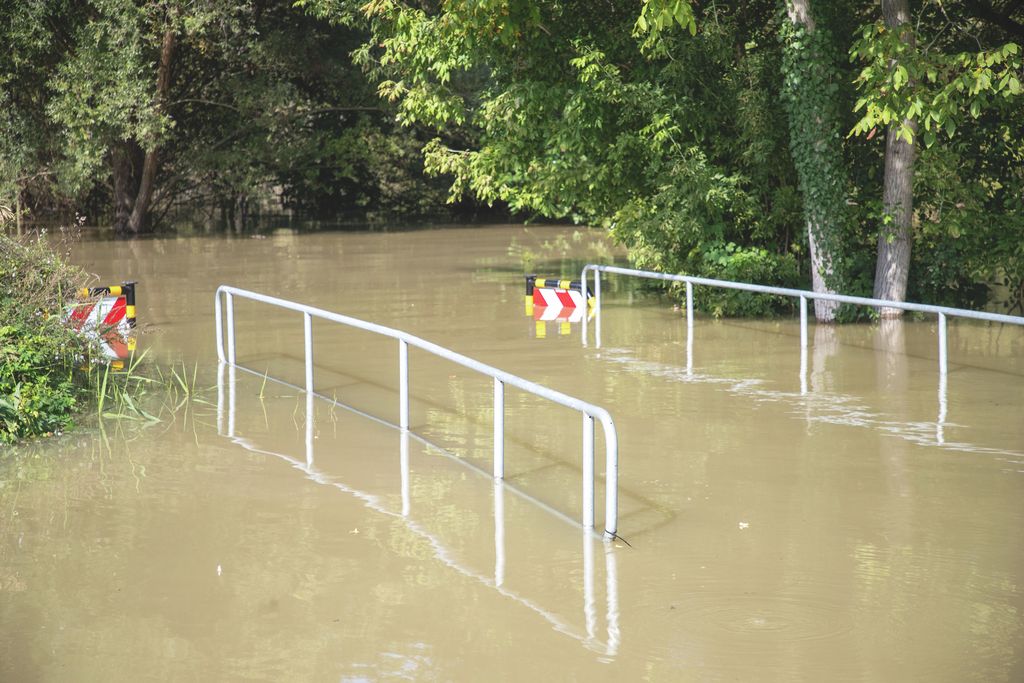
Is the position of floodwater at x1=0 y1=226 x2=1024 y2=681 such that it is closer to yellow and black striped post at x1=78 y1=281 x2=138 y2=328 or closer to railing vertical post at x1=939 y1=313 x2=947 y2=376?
railing vertical post at x1=939 y1=313 x2=947 y2=376

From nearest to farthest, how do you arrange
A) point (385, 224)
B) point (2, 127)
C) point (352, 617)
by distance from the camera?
point (352, 617) < point (2, 127) < point (385, 224)

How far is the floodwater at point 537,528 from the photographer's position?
585cm

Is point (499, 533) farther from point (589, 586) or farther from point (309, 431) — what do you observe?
point (309, 431)

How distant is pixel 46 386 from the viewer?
1029cm

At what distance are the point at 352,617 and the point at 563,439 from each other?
155 inches

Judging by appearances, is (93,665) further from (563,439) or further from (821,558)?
(563,439)

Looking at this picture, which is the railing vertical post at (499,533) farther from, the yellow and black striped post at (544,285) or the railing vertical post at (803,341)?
the yellow and black striped post at (544,285)

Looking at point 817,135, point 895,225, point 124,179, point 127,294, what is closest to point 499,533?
point 127,294

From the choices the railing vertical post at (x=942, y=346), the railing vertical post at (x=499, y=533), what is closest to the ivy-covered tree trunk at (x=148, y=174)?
the railing vertical post at (x=942, y=346)

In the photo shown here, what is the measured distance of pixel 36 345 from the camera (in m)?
10.7

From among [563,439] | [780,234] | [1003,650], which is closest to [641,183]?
[780,234]

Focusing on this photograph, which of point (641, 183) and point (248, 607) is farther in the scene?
point (641, 183)

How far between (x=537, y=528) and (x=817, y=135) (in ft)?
30.7

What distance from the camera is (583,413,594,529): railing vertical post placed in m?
7.20
